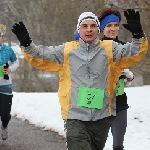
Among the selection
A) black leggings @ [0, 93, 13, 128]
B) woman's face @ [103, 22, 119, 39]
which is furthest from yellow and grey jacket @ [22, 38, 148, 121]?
black leggings @ [0, 93, 13, 128]

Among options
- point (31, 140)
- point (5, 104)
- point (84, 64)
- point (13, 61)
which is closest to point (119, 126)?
point (84, 64)

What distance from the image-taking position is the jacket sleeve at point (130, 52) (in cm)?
343

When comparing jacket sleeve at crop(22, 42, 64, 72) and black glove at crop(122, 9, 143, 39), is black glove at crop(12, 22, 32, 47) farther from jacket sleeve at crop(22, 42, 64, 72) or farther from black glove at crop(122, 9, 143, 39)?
black glove at crop(122, 9, 143, 39)

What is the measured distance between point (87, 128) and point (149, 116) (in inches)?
218

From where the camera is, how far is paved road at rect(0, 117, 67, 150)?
6371 millimetres

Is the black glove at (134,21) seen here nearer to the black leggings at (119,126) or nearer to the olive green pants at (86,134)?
the olive green pants at (86,134)

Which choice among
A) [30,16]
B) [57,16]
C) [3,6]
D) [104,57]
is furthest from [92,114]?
[3,6]

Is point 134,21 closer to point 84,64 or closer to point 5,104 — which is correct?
point 84,64

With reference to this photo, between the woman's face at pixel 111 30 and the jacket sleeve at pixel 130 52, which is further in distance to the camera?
the woman's face at pixel 111 30

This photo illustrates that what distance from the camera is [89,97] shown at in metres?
3.56

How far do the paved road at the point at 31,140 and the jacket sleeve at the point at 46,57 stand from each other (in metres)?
2.81

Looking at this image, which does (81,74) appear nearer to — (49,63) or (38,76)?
(49,63)

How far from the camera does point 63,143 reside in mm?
6676

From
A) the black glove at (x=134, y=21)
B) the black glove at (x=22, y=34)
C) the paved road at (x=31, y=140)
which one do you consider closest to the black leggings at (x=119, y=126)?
the black glove at (x=134, y=21)
